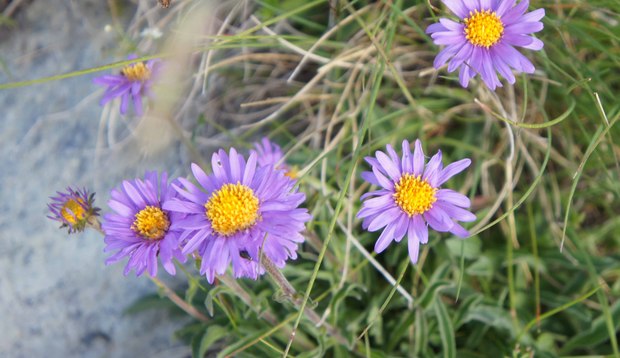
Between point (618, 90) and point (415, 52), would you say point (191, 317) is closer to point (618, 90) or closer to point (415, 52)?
point (415, 52)

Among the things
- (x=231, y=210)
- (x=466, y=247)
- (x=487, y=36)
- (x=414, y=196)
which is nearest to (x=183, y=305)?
(x=231, y=210)

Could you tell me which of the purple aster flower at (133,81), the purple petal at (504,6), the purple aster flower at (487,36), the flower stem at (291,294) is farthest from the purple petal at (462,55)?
the purple aster flower at (133,81)

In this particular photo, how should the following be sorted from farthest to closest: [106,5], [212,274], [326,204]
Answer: [106,5] → [326,204] → [212,274]

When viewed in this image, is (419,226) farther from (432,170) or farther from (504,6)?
(504,6)

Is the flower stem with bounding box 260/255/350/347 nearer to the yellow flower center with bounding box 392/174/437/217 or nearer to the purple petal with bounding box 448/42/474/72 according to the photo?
the yellow flower center with bounding box 392/174/437/217

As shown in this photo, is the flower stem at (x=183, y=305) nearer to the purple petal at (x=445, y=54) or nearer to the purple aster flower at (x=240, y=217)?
the purple aster flower at (x=240, y=217)

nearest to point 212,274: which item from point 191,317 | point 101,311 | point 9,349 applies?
point 191,317
